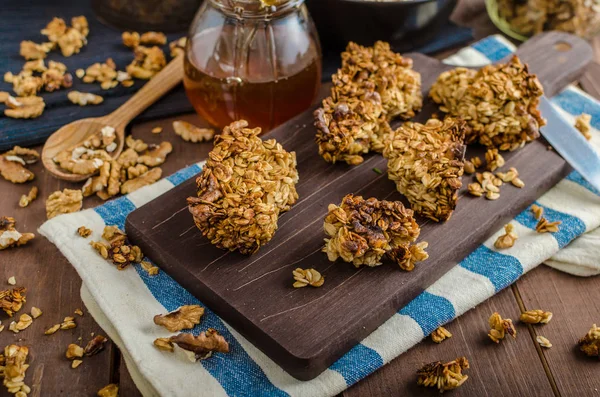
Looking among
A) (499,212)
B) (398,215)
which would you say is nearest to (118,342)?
(398,215)

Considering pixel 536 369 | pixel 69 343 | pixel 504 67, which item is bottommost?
pixel 69 343

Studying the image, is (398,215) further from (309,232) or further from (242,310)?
(242,310)

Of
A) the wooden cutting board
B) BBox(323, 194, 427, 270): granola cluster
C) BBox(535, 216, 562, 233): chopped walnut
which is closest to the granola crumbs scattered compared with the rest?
the wooden cutting board

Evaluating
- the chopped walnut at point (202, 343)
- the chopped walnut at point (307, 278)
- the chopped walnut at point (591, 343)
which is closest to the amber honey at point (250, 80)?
the chopped walnut at point (307, 278)

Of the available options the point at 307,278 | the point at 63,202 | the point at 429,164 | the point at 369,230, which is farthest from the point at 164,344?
the point at 429,164

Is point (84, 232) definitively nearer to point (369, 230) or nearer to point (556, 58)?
point (369, 230)

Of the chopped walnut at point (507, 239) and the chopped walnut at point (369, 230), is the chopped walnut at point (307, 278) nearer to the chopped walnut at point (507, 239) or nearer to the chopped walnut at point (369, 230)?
the chopped walnut at point (369, 230)
